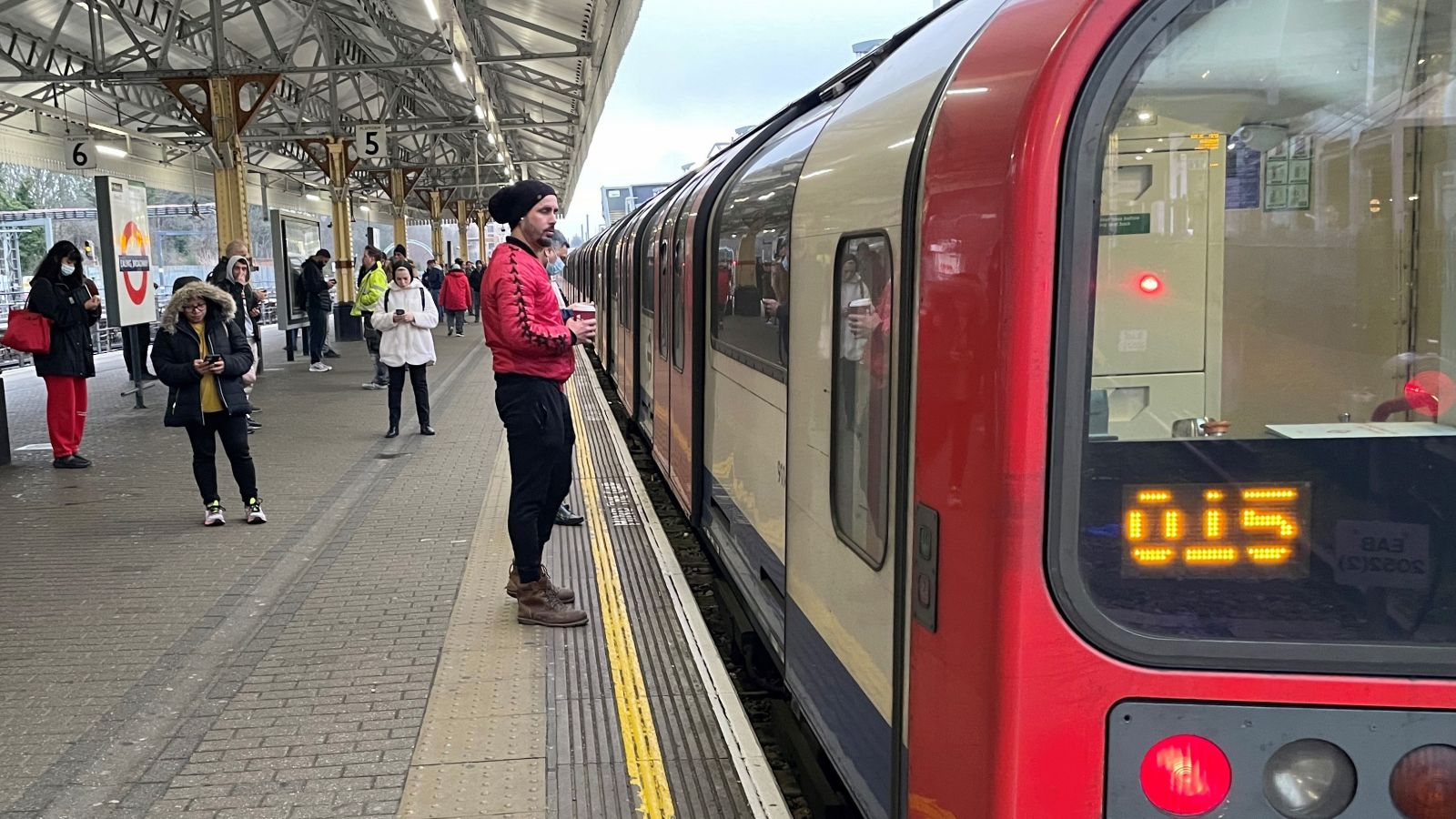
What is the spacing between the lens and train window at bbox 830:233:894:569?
257 cm

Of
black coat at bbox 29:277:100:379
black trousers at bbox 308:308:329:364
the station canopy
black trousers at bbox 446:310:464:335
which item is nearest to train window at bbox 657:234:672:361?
the station canopy

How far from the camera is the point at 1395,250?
1986 millimetres

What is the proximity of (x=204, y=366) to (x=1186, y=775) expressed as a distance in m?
6.35

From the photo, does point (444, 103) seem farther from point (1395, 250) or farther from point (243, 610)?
point (1395, 250)

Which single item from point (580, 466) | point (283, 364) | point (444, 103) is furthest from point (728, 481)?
point (444, 103)

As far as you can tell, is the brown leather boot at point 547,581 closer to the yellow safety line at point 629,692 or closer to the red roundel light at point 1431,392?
the yellow safety line at point 629,692

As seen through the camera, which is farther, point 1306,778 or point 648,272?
point 648,272

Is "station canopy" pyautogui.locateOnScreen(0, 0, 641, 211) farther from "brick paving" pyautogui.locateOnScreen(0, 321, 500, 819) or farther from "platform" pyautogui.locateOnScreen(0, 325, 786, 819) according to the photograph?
"platform" pyautogui.locateOnScreen(0, 325, 786, 819)

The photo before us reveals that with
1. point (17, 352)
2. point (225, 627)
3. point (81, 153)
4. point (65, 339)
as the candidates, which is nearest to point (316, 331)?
point (81, 153)

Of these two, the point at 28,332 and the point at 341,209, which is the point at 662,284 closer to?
the point at 28,332

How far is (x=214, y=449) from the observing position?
716 centimetres

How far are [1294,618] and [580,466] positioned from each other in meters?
7.78

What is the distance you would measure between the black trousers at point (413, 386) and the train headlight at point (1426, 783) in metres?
9.76

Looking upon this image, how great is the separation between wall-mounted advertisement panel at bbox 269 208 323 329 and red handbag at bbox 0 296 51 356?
26.8ft
